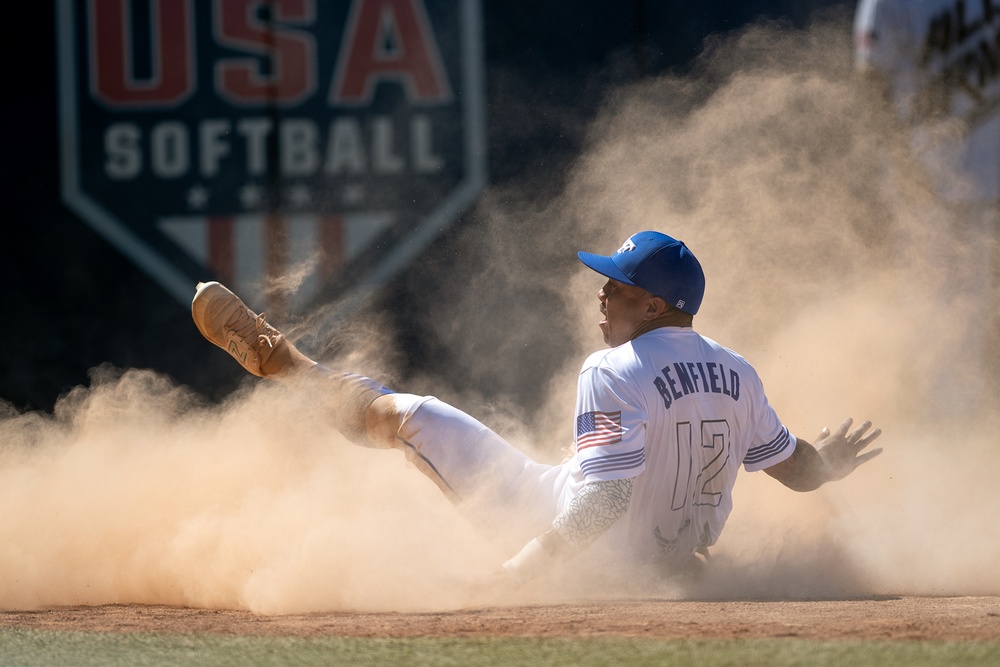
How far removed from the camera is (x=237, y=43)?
26.4 feet

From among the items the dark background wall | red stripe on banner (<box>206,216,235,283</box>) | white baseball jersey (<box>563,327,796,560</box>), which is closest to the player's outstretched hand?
white baseball jersey (<box>563,327,796,560</box>)

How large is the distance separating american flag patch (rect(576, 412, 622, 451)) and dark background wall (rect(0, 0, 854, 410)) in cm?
394

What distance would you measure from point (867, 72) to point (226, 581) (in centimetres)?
518

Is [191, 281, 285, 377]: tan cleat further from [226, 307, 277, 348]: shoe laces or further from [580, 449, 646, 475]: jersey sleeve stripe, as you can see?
[580, 449, 646, 475]: jersey sleeve stripe

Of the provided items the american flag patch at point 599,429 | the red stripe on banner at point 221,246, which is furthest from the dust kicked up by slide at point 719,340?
the red stripe on banner at point 221,246

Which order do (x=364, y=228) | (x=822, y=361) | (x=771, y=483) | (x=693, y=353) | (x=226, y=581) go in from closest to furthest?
(x=693, y=353) < (x=226, y=581) < (x=771, y=483) < (x=822, y=361) < (x=364, y=228)

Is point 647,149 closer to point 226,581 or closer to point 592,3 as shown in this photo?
point 592,3

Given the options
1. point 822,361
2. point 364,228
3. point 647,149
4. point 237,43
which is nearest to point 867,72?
point 647,149

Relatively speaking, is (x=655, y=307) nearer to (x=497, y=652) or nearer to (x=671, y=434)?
(x=671, y=434)

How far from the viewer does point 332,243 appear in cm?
793

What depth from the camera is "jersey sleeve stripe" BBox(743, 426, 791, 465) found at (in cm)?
412

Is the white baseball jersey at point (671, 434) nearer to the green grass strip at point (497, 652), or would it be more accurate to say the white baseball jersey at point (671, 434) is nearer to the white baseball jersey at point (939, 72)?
the green grass strip at point (497, 652)

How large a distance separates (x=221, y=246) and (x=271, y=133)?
0.84 metres

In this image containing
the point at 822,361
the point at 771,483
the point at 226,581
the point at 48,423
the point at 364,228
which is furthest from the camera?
the point at 364,228
